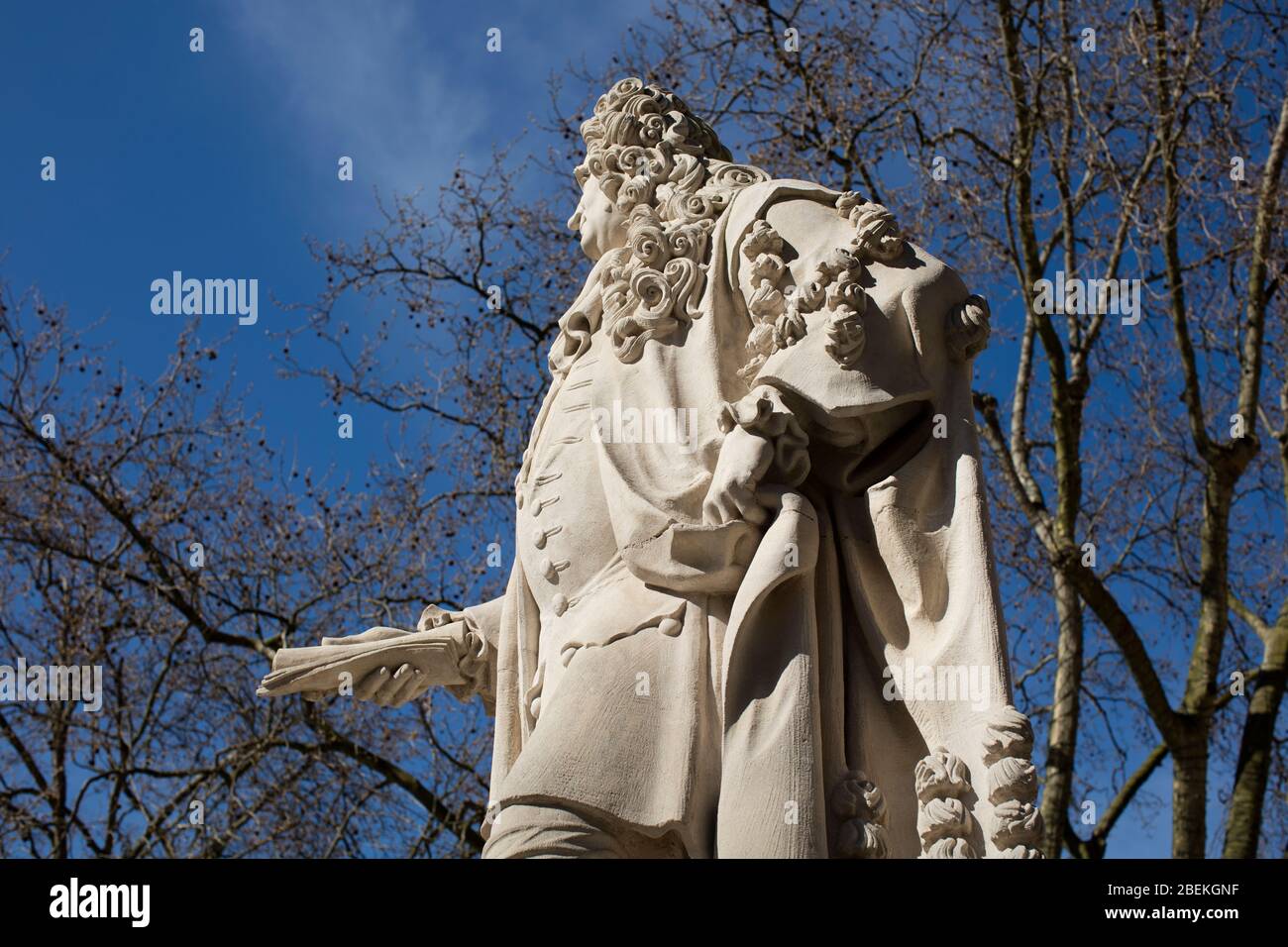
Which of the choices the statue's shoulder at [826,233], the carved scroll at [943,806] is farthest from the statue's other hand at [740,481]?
the carved scroll at [943,806]

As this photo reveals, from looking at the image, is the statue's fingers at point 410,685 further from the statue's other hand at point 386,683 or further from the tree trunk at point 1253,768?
the tree trunk at point 1253,768

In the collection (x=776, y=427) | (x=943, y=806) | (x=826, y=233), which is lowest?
(x=943, y=806)

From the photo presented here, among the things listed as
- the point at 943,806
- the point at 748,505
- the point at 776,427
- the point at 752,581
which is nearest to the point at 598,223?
the point at 776,427

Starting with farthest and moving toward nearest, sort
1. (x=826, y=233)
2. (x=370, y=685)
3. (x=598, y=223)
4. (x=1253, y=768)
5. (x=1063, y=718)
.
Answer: (x=1063, y=718) → (x=1253, y=768) → (x=598, y=223) → (x=370, y=685) → (x=826, y=233)

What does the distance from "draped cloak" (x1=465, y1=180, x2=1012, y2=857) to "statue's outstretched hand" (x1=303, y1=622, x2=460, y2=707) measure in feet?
1.10

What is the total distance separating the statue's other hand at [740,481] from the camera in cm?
435

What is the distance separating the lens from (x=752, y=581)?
4285 mm

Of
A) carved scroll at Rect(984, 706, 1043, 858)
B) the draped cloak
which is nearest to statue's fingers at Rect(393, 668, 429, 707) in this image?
the draped cloak

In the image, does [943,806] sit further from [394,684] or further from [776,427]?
[394,684]

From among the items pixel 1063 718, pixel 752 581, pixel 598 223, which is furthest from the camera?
pixel 1063 718

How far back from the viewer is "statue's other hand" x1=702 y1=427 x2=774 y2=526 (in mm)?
4348

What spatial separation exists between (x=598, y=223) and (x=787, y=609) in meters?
1.62
